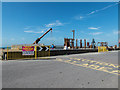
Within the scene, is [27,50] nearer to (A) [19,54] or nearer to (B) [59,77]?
(A) [19,54]

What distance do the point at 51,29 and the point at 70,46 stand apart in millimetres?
14670

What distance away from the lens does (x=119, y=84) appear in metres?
3.39

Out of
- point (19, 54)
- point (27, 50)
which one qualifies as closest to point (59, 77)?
point (27, 50)

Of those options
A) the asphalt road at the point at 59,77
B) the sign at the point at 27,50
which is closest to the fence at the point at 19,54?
the sign at the point at 27,50

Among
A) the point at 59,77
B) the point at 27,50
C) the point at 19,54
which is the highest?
the point at 27,50

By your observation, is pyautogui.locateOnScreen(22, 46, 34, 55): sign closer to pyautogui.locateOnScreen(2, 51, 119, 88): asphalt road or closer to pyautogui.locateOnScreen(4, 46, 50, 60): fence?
pyautogui.locateOnScreen(4, 46, 50, 60): fence

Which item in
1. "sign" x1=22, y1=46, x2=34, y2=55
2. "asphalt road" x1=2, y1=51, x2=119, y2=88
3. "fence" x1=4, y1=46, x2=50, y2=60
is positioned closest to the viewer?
"asphalt road" x1=2, y1=51, x2=119, y2=88

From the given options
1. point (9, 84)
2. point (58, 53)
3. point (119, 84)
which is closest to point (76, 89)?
point (119, 84)

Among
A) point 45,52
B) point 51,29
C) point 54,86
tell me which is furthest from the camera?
point 51,29

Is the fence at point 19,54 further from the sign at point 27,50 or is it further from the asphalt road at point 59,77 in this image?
the asphalt road at point 59,77

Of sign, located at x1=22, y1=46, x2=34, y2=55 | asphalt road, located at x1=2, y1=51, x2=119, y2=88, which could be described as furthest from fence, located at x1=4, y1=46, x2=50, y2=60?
asphalt road, located at x1=2, y1=51, x2=119, y2=88

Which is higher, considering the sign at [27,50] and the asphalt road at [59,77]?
the sign at [27,50]

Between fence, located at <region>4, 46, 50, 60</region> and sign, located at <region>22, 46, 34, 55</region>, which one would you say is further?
sign, located at <region>22, 46, 34, 55</region>

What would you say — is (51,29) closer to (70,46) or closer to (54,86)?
(70,46)
